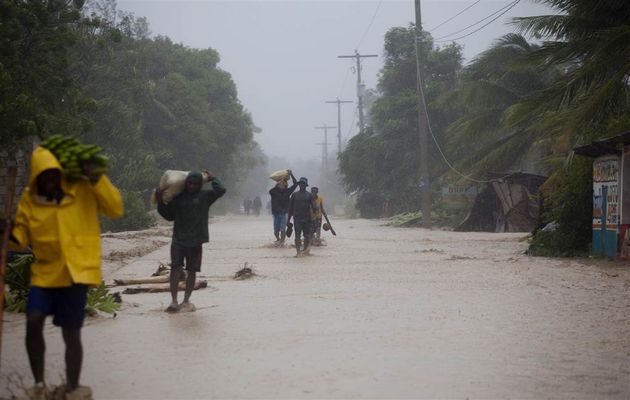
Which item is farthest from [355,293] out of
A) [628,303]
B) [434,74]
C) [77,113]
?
[434,74]

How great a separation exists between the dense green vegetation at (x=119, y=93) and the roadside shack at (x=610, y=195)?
10.8 m

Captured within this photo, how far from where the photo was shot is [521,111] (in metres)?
18.8

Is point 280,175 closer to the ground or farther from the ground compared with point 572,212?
farther from the ground

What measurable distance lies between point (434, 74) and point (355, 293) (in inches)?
1428

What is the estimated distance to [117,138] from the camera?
40.3 m

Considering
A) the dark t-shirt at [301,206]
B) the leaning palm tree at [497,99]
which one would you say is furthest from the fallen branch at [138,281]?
the leaning palm tree at [497,99]

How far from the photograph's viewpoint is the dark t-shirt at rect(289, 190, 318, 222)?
58.5 ft

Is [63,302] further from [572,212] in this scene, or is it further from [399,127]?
[399,127]

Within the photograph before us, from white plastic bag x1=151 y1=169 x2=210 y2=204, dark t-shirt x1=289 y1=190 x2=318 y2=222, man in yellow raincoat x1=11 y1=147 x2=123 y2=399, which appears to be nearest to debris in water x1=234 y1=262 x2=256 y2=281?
white plastic bag x1=151 y1=169 x2=210 y2=204

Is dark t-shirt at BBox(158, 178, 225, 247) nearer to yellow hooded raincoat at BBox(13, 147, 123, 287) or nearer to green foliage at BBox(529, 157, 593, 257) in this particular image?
yellow hooded raincoat at BBox(13, 147, 123, 287)

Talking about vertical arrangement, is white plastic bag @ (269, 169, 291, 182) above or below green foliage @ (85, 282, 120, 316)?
above

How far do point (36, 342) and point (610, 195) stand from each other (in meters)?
12.9

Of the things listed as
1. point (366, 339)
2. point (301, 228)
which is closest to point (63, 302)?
point (366, 339)

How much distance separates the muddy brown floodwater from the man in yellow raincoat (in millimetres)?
493
